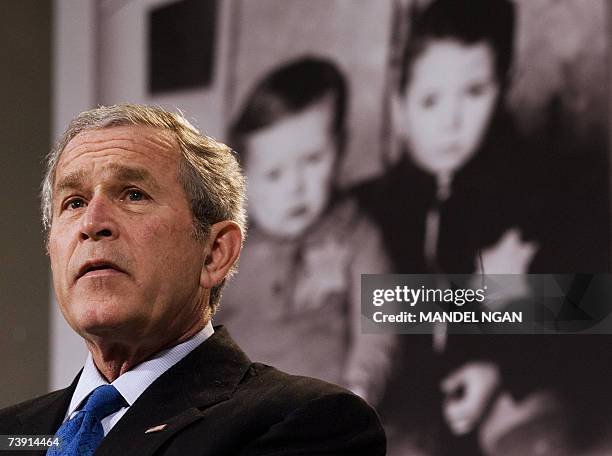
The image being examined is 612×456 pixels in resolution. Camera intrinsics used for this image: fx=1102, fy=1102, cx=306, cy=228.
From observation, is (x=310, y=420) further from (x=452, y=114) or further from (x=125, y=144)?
(x=452, y=114)

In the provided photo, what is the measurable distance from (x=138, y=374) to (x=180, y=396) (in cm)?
11

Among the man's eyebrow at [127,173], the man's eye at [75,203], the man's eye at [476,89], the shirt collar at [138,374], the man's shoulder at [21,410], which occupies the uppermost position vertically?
the man's eye at [476,89]

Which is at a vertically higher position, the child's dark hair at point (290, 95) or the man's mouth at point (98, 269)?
the child's dark hair at point (290, 95)

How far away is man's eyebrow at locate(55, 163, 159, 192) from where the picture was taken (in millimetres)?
1893

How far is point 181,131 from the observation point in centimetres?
200

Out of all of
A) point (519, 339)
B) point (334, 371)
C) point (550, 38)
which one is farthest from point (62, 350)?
point (550, 38)

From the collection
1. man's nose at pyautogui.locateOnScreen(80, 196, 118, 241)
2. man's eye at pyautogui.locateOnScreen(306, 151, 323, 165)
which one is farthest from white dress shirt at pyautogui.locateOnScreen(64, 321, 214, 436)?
man's eye at pyautogui.locateOnScreen(306, 151, 323, 165)

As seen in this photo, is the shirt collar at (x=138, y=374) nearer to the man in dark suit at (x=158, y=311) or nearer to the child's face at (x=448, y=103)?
the man in dark suit at (x=158, y=311)

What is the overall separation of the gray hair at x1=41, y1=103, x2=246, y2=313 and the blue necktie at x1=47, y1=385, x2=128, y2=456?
0.28m

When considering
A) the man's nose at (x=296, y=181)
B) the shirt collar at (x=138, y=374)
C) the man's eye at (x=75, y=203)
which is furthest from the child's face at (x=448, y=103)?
the man's eye at (x=75, y=203)

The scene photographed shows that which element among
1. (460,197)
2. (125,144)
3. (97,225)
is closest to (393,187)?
(460,197)

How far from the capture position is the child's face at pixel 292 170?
2773mm

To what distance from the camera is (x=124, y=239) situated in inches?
72.4

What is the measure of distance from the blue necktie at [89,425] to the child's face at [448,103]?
1.10 meters
